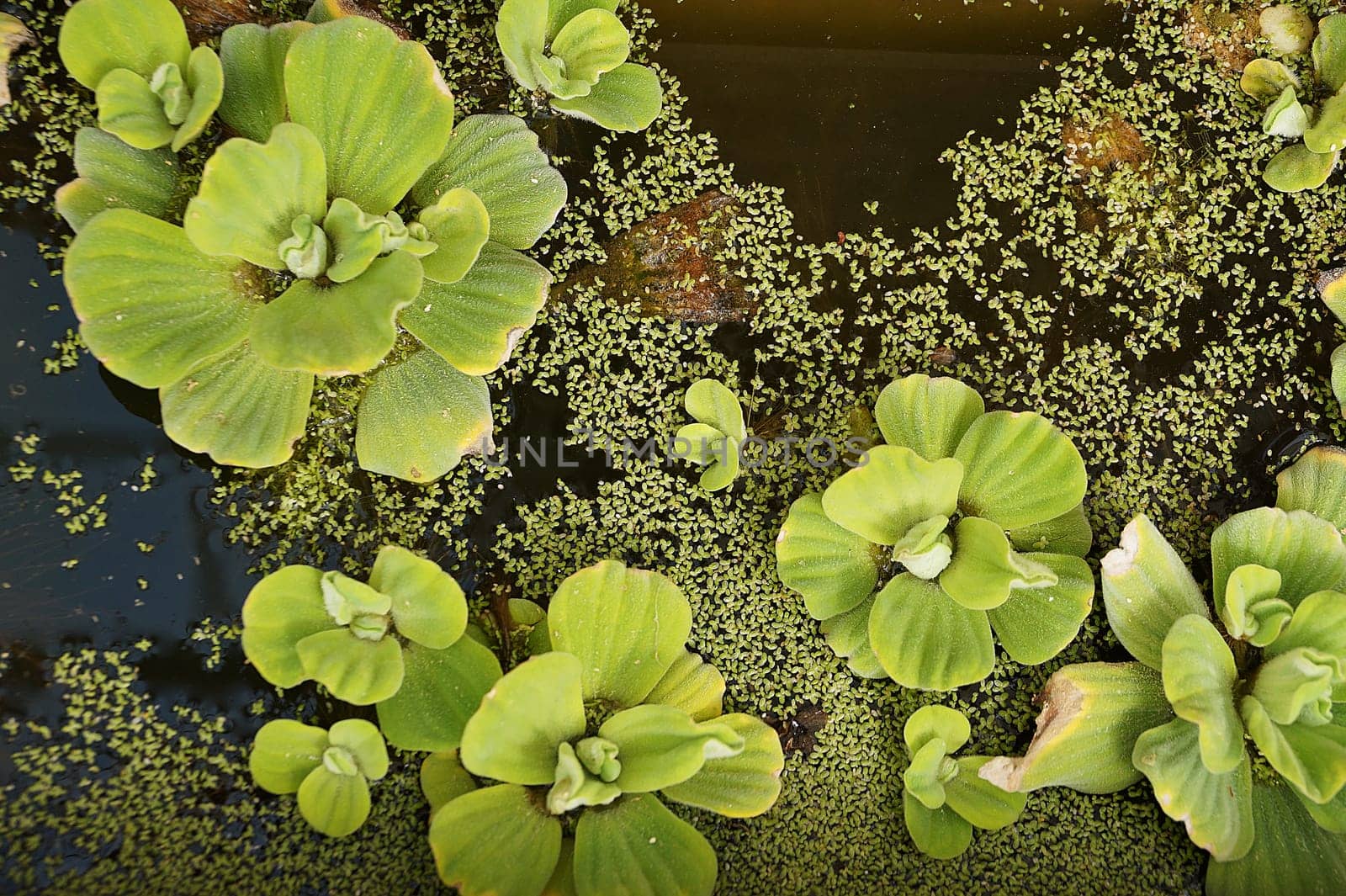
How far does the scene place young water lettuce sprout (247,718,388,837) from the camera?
1.73m

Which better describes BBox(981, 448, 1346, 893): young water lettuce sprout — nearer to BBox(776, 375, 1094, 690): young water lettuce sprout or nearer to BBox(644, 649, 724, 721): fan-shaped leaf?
BBox(776, 375, 1094, 690): young water lettuce sprout

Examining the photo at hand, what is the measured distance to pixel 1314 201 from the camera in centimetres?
237

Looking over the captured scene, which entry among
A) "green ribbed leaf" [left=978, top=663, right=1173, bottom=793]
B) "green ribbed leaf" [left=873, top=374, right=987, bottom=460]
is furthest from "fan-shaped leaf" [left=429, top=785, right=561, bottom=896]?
"green ribbed leaf" [left=873, top=374, right=987, bottom=460]

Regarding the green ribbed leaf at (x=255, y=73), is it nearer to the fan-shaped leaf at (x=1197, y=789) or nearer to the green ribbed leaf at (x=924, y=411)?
the green ribbed leaf at (x=924, y=411)

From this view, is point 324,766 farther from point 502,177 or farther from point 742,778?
point 502,177

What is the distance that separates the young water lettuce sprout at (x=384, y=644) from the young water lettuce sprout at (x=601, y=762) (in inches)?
4.5

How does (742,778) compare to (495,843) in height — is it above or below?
above

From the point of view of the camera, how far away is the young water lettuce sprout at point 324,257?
1.66 metres

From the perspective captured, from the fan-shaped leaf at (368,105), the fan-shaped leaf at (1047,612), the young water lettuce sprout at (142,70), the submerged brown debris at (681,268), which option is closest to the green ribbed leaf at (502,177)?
the fan-shaped leaf at (368,105)

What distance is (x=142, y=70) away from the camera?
1779 mm

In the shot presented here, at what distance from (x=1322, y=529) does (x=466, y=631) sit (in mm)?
1825

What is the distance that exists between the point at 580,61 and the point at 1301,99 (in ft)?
6.18

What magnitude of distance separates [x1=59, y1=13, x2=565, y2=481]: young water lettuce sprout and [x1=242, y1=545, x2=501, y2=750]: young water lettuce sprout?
0.27 m

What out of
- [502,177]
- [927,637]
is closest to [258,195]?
[502,177]
